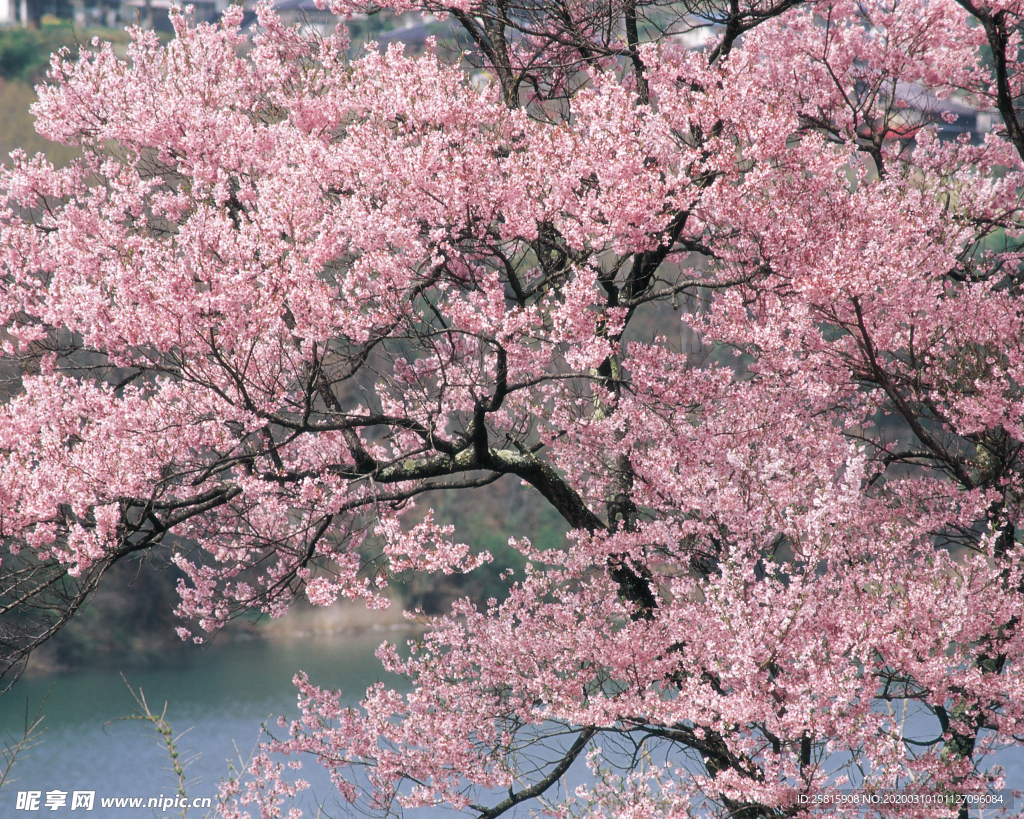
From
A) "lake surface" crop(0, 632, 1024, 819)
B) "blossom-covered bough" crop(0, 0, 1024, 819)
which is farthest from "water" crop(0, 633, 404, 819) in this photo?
"blossom-covered bough" crop(0, 0, 1024, 819)

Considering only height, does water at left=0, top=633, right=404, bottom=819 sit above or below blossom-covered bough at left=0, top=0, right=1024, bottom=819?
below

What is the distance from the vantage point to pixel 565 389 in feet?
22.6

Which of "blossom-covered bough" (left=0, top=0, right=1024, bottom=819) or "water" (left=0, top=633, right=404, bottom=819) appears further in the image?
"water" (left=0, top=633, right=404, bottom=819)

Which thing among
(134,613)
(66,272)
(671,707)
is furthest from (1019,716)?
(134,613)

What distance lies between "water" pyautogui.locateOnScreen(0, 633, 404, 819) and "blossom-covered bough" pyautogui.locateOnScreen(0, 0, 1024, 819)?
10456 millimetres

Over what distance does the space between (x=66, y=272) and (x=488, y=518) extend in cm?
2756

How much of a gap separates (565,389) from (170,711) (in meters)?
19.1

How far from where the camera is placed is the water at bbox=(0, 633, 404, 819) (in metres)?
18.8

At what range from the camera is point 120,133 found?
6.62 metres

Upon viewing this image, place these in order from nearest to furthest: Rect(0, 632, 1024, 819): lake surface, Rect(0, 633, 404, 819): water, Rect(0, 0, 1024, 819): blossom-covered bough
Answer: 1. Rect(0, 0, 1024, 819): blossom-covered bough
2. Rect(0, 632, 1024, 819): lake surface
3. Rect(0, 633, 404, 819): water

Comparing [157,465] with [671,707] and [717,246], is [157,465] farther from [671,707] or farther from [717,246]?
[717,246]

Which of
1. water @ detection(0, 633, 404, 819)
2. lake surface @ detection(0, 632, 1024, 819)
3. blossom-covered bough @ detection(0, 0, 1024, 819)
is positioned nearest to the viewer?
blossom-covered bough @ detection(0, 0, 1024, 819)

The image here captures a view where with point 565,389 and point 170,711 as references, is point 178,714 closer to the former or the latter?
point 170,711

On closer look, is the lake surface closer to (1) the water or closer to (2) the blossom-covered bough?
(1) the water
